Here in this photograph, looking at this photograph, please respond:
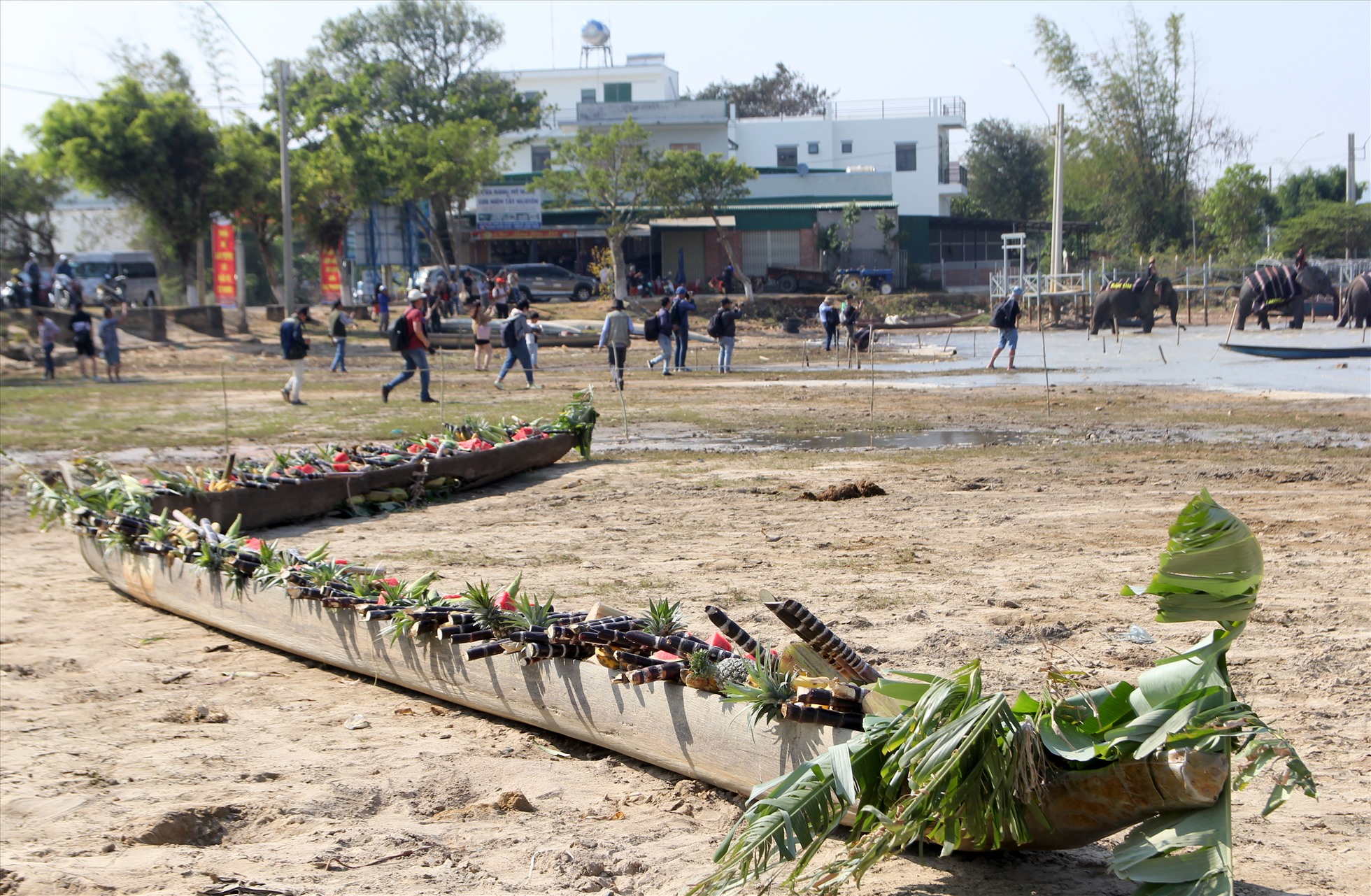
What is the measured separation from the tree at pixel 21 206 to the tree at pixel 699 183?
2245 cm

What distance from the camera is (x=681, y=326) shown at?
89.3 ft

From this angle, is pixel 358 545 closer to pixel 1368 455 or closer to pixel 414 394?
pixel 1368 455

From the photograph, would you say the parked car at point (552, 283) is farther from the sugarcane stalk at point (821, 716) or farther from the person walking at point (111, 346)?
the sugarcane stalk at point (821, 716)

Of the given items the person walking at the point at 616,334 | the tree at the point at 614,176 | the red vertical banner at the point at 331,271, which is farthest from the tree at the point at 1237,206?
the person walking at the point at 616,334

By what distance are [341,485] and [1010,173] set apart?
66.8 m

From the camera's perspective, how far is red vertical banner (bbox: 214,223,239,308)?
123 feet

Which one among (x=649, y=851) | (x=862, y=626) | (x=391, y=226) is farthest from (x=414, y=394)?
(x=391, y=226)

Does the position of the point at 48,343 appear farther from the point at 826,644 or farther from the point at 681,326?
the point at 826,644

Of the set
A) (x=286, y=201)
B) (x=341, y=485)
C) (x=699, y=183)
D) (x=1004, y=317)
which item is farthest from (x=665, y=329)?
(x=699, y=183)

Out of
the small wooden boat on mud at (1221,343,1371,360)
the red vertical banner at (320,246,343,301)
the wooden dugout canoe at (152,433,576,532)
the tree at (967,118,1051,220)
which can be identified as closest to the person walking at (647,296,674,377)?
the small wooden boat on mud at (1221,343,1371,360)

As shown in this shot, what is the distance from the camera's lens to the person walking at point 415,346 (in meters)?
19.9

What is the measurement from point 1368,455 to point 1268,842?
10.4 m

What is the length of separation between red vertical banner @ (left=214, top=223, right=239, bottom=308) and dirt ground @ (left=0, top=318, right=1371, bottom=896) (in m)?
27.3

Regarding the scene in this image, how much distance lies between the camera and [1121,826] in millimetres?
3576
